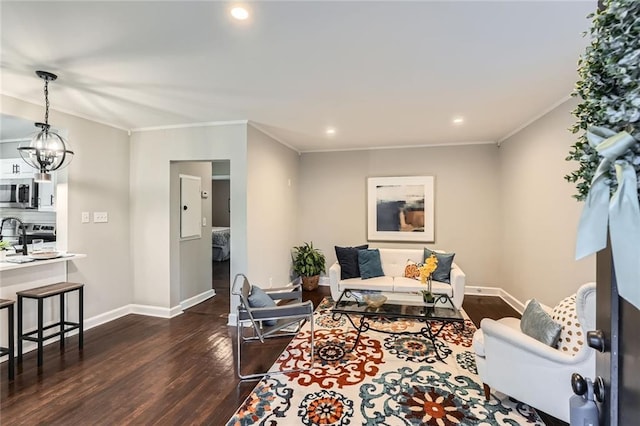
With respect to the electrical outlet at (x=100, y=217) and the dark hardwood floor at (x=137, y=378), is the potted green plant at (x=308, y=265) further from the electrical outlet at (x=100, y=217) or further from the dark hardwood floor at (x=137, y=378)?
the electrical outlet at (x=100, y=217)

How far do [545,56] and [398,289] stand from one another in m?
3.03

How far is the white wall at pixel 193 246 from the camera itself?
429 centimetres

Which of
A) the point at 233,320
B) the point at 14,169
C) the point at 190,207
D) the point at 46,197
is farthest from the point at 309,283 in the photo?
the point at 14,169

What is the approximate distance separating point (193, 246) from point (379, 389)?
137 inches

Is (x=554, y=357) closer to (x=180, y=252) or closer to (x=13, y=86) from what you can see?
(x=180, y=252)

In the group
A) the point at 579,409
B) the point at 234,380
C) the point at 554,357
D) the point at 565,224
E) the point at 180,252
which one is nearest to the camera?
the point at 579,409

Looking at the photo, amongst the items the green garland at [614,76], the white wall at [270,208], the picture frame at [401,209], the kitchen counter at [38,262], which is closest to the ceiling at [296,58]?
the white wall at [270,208]

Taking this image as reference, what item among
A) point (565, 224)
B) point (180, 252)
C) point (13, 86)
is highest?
point (13, 86)

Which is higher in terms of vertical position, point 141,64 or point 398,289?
point 141,64

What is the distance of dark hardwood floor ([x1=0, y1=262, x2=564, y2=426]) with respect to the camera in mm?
2172

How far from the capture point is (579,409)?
0.79 metres

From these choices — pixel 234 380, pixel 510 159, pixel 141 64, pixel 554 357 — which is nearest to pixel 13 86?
pixel 141 64

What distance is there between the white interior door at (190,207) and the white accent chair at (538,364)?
3.99m

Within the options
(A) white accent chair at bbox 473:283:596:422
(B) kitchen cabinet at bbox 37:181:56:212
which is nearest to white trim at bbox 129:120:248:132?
(B) kitchen cabinet at bbox 37:181:56:212
